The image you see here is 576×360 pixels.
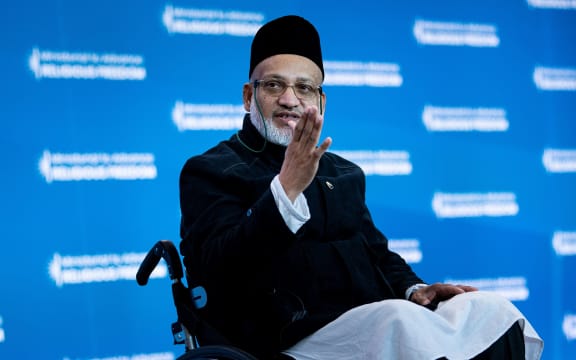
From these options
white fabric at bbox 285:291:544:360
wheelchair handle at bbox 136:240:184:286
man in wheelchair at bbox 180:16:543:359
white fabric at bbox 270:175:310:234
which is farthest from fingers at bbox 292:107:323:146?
wheelchair handle at bbox 136:240:184:286

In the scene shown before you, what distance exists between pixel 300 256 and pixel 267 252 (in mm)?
271

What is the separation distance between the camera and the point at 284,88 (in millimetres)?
2412

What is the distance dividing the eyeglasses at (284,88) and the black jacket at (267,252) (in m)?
0.13

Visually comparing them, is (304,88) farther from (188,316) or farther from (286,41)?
(188,316)

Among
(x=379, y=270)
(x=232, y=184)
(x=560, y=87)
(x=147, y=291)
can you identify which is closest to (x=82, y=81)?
(x=147, y=291)

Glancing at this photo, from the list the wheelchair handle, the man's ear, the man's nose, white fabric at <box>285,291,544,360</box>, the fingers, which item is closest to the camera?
white fabric at <box>285,291,544,360</box>

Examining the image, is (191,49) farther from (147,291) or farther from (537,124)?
(537,124)

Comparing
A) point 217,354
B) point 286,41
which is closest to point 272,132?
point 286,41

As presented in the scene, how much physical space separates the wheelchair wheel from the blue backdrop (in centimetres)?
176

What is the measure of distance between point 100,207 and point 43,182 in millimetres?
281

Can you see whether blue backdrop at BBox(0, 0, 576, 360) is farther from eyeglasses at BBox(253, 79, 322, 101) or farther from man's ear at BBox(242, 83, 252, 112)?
eyeglasses at BBox(253, 79, 322, 101)

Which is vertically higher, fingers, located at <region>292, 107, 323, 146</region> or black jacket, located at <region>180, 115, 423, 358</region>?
fingers, located at <region>292, 107, 323, 146</region>

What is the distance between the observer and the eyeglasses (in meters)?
2.41

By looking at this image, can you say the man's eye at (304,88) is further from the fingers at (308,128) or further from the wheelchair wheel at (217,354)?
the wheelchair wheel at (217,354)
